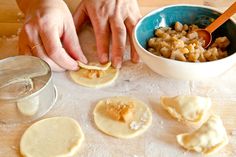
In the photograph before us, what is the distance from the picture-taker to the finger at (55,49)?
0.96m

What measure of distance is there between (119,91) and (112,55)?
0.14 metres

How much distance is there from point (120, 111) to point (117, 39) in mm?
275

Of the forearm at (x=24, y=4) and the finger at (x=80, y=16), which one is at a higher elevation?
the forearm at (x=24, y=4)

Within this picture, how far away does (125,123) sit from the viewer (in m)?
0.83

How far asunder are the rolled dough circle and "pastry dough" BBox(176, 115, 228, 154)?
265 mm

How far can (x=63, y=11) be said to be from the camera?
104 centimetres

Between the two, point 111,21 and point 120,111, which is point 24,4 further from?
point 120,111

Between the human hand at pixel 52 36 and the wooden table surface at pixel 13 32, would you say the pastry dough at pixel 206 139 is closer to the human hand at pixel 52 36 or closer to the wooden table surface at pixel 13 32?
the wooden table surface at pixel 13 32

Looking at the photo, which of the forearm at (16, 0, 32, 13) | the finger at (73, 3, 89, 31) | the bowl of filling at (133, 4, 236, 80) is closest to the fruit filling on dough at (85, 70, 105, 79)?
the bowl of filling at (133, 4, 236, 80)

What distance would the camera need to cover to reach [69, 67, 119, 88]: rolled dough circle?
943 mm

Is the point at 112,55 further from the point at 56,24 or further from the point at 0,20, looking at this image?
the point at 0,20

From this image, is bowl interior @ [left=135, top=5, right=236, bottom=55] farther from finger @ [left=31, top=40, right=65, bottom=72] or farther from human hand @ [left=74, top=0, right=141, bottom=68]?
finger @ [left=31, top=40, right=65, bottom=72]

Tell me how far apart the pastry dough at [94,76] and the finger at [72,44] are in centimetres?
4

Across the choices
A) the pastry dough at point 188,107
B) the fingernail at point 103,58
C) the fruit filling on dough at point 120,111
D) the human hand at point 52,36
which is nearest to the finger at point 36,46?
the human hand at point 52,36
